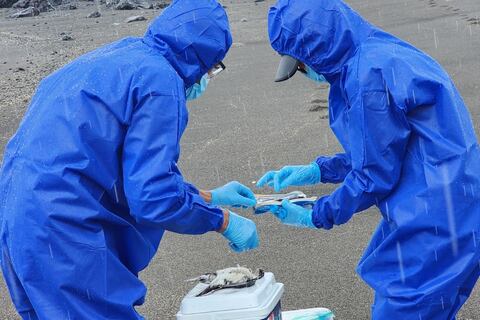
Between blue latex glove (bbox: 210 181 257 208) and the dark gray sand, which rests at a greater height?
blue latex glove (bbox: 210 181 257 208)

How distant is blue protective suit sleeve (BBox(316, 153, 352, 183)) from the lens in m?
3.71

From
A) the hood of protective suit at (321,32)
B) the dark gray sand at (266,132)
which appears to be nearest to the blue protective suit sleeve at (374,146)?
the hood of protective suit at (321,32)

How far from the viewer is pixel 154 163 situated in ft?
8.83

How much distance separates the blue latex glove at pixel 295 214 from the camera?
3.41 metres

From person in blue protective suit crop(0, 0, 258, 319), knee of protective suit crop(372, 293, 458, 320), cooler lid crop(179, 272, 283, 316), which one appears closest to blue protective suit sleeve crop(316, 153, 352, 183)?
cooler lid crop(179, 272, 283, 316)

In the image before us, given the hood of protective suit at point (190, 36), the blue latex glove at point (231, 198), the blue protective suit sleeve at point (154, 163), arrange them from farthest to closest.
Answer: the blue latex glove at point (231, 198), the hood of protective suit at point (190, 36), the blue protective suit sleeve at point (154, 163)

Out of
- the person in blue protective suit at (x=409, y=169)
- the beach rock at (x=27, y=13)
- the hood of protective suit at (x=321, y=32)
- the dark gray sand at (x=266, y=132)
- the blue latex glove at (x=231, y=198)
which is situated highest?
the hood of protective suit at (x=321, y=32)

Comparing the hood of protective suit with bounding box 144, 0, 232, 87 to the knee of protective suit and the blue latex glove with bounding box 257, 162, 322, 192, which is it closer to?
the blue latex glove with bounding box 257, 162, 322, 192

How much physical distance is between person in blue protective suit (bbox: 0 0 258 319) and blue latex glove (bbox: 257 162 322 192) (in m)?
0.93

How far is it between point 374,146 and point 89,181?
44.1 inches

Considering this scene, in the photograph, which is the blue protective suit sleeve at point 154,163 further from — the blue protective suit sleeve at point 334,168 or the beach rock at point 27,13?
the beach rock at point 27,13

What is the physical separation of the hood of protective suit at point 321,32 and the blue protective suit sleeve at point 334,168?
2.18 feet

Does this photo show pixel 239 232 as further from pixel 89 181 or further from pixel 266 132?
pixel 266 132

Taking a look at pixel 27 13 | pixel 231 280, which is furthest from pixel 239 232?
pixel 27 13
